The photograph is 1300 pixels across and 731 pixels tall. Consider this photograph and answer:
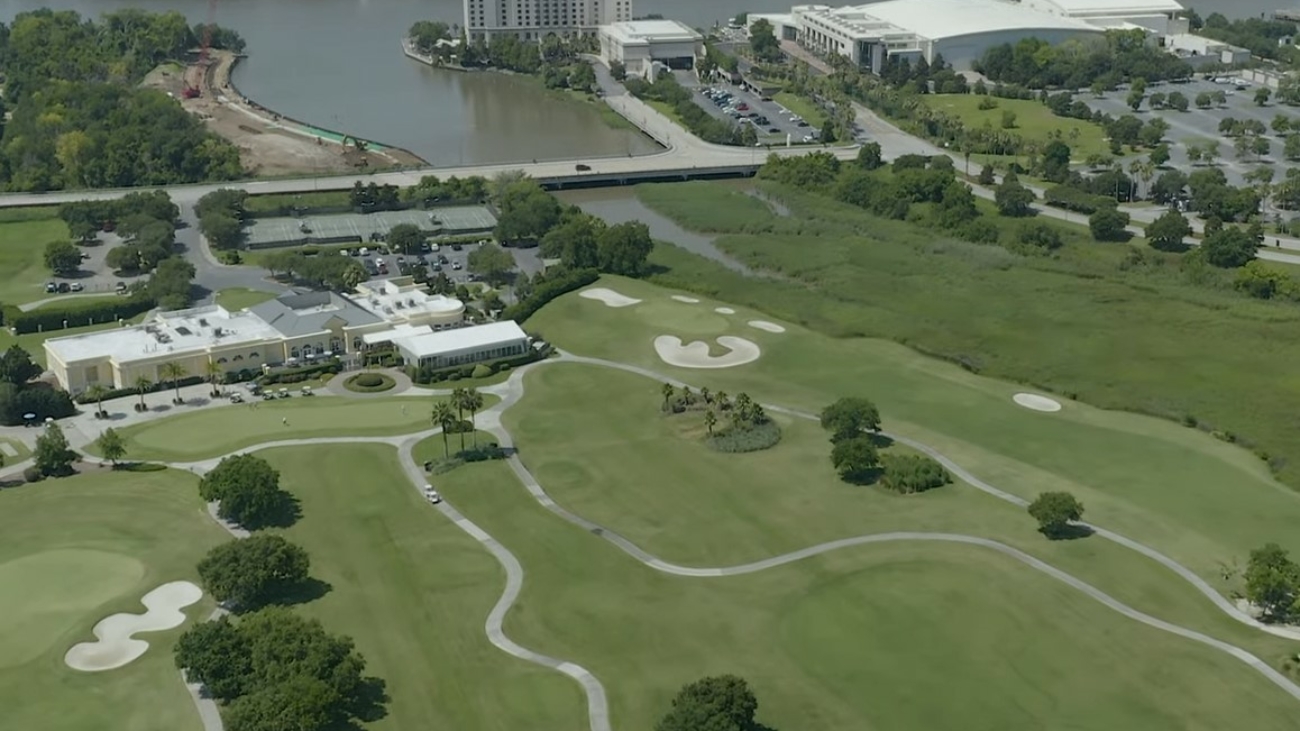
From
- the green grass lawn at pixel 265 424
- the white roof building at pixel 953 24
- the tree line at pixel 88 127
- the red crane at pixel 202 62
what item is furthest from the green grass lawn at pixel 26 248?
the white roof building at pixel 953 24

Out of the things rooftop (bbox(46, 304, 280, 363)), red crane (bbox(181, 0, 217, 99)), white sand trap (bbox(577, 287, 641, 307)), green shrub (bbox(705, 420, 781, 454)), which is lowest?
green shrub (bbox(705, 420, 781, 454))

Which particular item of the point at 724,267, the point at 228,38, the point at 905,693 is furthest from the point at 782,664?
the point at 228,38

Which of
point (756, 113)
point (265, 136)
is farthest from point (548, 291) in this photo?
point (756, 113)

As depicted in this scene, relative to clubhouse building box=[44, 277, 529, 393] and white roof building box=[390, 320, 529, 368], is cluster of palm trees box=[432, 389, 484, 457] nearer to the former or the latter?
white roof building box=[390, 320, 529, 368]

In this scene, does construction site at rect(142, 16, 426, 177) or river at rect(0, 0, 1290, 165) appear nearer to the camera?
construction site at rect(142, 16, 426, 177)

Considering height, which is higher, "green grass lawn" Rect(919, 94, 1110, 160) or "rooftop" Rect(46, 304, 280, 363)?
"green grass lawn" Rect(919, 94, 1110, 160)

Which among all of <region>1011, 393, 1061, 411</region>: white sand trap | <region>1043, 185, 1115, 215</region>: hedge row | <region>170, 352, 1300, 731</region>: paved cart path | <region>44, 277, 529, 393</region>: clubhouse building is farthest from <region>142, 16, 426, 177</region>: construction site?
<region>1011, 393, 1061, 411</region>: white sand trap

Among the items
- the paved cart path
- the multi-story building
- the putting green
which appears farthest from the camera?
the multi-story building
